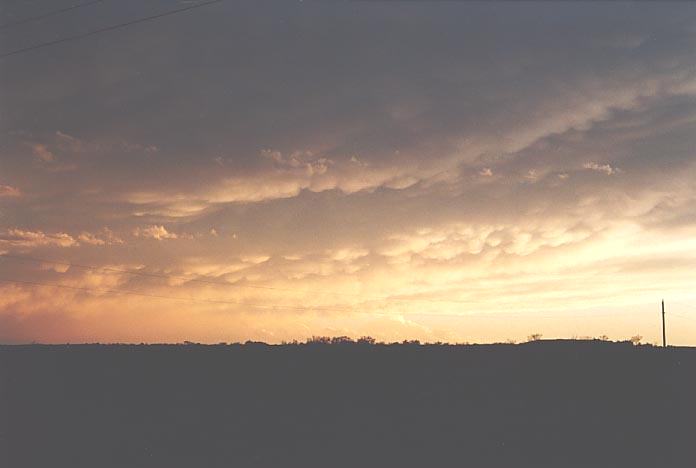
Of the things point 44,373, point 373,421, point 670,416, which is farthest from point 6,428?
point 670,416

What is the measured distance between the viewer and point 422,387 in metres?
30.5

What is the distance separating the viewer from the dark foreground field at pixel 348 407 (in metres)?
27.2

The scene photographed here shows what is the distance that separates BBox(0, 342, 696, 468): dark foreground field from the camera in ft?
89.4

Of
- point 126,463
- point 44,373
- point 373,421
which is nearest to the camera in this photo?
point 126,463

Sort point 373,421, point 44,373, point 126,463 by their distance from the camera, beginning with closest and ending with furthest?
point 126,463 → point 373,421 → point 44,373

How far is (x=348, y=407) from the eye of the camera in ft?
96.5

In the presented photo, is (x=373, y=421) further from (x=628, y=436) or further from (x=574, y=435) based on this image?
(x=628, y=436)

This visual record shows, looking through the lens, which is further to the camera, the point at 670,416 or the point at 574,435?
the point at 670,416

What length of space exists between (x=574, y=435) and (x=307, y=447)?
10.9 m

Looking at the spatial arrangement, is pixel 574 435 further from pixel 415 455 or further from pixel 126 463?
pixel 126 463

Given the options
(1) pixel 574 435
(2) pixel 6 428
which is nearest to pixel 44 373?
(2) pixel 6 428

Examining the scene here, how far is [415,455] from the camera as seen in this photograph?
1056 inches

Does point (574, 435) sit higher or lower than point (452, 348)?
lower

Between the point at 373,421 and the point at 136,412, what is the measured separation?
974 cm
